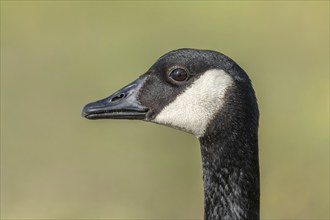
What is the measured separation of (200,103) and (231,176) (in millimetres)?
398

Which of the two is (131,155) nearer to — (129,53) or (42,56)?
(129,53)

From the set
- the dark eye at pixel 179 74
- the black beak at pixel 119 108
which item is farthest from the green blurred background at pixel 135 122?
the dark eye at pixel 179 74

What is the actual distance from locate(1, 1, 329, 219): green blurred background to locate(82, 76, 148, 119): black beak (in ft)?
15.2

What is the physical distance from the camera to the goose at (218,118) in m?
5.26

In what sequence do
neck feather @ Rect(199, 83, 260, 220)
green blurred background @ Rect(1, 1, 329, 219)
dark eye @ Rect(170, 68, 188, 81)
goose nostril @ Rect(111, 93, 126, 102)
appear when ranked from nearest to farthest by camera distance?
neck feather @ Rect(199, 83, 260, 220) → dark eye @ Rect(170, 68, 188, 81) → goose nostril @ Rect(111, 93, 126, 102) → green blurred background @ Rect(1, 1, 329, 219)

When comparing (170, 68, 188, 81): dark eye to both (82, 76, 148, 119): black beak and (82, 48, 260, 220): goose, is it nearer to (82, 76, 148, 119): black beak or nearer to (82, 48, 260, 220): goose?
(82, 48, 260, 220): goose

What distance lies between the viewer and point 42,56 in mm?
14828

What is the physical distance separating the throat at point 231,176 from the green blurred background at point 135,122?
473 centimetres

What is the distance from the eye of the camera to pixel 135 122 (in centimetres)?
1258

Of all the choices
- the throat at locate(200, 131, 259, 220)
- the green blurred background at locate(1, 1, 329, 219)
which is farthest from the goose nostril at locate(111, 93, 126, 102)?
the green blurred background at locate(1, 1, 329, 219)

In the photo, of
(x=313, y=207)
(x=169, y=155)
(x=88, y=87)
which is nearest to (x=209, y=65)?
(x=313, y=207)

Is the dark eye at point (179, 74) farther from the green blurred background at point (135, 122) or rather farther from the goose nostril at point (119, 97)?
the green blurred background at point (135, 122)

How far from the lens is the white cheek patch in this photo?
5.29 metres

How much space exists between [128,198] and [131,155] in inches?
41.1
